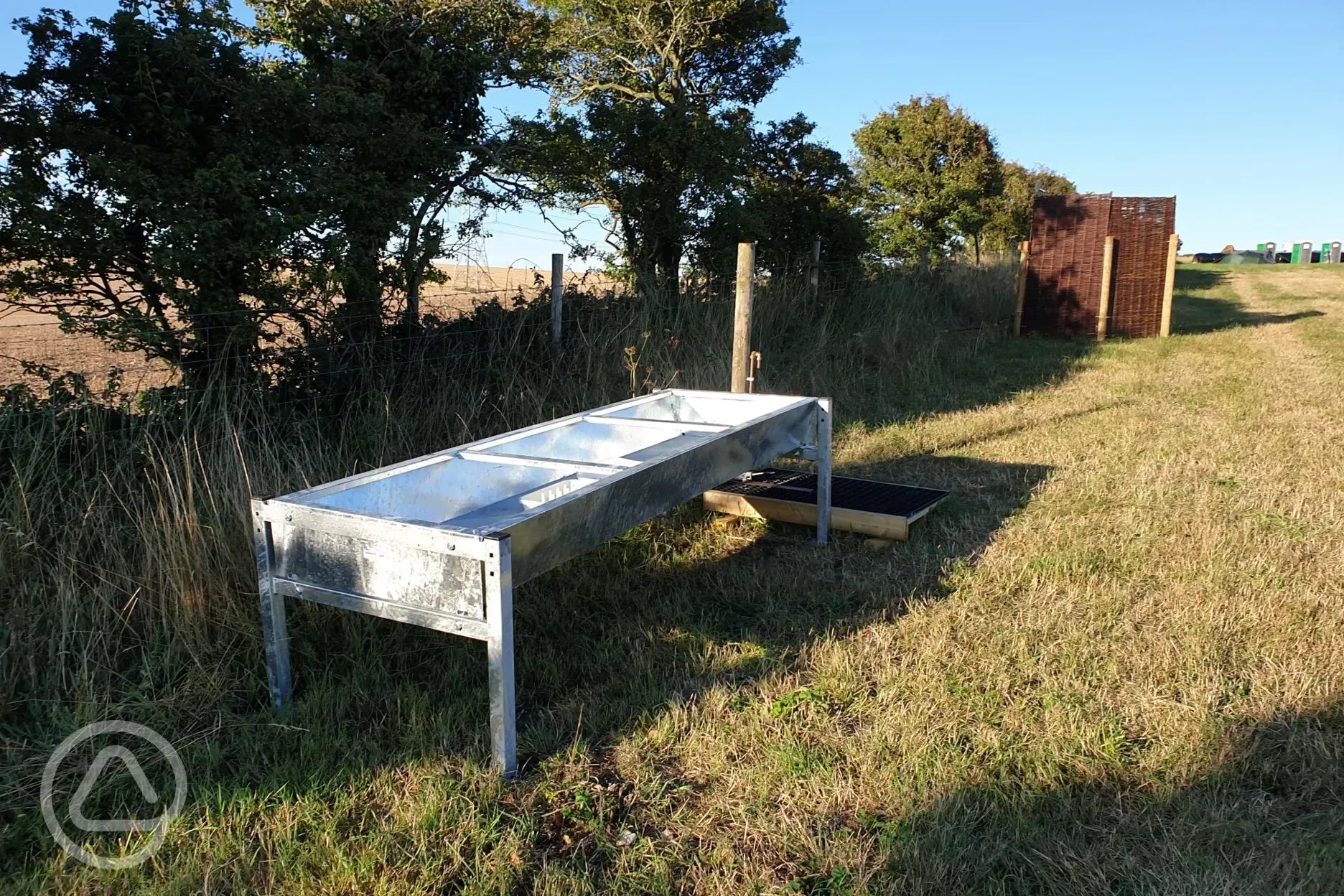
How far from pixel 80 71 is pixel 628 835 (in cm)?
498

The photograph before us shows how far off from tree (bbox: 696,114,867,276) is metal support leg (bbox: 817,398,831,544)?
6.69m

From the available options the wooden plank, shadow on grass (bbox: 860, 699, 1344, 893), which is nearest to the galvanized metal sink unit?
the wooden plank

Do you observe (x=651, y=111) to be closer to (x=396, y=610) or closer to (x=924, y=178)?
(x=396, y=610)

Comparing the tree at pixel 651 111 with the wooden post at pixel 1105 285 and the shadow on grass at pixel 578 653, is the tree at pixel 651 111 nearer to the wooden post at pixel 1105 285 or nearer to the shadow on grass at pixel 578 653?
the shadow on grass at pixel 578 653

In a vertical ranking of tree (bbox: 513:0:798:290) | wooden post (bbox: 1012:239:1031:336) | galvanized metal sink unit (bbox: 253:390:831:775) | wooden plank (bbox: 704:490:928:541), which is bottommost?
wooden plank (bbox: 704:490:928:541)

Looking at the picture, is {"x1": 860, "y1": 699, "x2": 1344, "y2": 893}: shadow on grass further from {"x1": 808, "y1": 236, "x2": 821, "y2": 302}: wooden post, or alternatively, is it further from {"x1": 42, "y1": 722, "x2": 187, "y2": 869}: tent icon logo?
{"x1": 808, "y1": 236, "x2": 821, "y2": 302}: wooden post

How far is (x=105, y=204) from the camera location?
4.95m

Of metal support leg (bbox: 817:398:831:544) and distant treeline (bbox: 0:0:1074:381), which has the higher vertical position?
distant treeline (bbox: 0:0:1074:381)

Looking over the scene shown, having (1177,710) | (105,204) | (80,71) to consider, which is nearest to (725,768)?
(1177,710)

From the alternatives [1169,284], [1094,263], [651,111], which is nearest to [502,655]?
[651,111]

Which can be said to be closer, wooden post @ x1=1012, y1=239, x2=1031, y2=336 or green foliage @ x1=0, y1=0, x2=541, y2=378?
green foliage @ x1=0, y1=0, x2=541, y2=378

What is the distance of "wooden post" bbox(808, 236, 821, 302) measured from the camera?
36.5ft

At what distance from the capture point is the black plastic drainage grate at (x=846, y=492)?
5062 millimetres

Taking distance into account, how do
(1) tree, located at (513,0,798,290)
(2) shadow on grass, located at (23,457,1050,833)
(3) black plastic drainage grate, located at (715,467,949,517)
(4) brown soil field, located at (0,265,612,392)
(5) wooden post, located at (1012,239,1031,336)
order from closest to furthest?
(2) shadow on grass, located at (23,457,1050,833) → (4) brown soil field, located at (0,265,612,392) → (3) black plastic drainage grate, located at (715,467,949,517) → (1) tree, located at (513,0,798,290) → (5) wooden post, located at (1012,239,1031,336)
